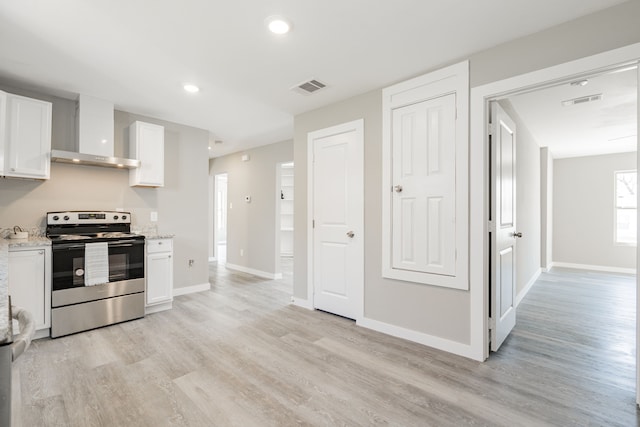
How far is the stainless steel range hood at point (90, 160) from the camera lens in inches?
123

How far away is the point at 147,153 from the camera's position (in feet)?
12.6

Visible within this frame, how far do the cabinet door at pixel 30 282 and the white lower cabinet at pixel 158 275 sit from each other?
93 centimetres

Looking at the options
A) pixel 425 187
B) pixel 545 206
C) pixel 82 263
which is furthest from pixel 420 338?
pixel 545 206

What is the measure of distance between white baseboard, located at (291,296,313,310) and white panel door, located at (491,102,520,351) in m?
2.04

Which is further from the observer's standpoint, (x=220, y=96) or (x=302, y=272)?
(x=302, y=272)

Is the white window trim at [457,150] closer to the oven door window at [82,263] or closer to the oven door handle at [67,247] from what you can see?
the oven door window at [82,263]

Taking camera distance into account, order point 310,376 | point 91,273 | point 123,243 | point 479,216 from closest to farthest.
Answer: point 310,376, point 479,216, point 91,273, point 123,243

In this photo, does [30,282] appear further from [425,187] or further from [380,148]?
[425,187]

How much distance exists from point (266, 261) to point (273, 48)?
404cm

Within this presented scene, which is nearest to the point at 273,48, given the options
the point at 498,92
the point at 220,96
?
the point at 220,96

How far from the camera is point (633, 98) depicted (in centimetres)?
340

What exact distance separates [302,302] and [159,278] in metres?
1.79

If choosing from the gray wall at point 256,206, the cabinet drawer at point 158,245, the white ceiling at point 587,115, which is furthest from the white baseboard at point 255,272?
the white ceiling at point 587,115

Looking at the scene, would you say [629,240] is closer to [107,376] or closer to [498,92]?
[498,92]
